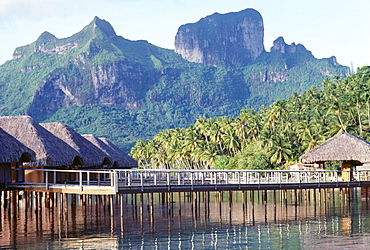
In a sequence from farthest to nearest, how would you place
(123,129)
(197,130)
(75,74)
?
(75,74)
(123,129)
(197,130)

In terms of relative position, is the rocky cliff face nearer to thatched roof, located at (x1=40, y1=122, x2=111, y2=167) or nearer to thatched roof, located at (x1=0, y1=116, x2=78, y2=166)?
thatched roof, located at (x1=40, y1=122, x2=111, y2=167)

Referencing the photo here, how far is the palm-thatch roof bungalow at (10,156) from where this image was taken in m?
27.2

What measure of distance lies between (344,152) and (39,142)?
19479mm

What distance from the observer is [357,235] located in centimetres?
2322

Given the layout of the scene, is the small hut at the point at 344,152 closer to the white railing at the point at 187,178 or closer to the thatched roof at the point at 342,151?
the thatched roof at the point at 342,151

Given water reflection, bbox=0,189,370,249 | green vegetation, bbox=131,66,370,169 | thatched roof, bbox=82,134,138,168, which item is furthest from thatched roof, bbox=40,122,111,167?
green vegetation, bbox=131,66,370,169

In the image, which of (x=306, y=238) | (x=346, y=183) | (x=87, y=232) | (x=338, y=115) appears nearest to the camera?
(x=306, y=238)

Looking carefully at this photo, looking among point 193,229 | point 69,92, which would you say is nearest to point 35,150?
point 193,229

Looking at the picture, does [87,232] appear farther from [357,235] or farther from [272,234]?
[357,235]

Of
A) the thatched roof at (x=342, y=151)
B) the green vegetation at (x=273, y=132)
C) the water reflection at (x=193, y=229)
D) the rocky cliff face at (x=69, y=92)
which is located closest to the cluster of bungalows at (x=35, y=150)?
the water reflection at (x=193, y=229)

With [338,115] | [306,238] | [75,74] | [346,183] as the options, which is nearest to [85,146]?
[346,183]

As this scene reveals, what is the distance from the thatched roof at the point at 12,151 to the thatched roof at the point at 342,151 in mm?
18870

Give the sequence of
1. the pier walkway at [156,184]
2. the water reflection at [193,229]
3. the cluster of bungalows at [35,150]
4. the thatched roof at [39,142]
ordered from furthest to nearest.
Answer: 1. the thatched roof at [39,142]
2. the cluster of bungalows at [35,150]
3. the pier walkway at [156,184]
4. the water reflection at [193,229]

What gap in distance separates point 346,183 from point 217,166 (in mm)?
43841
